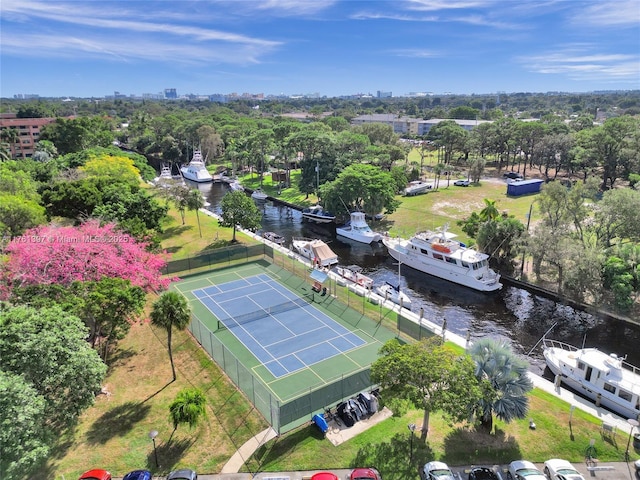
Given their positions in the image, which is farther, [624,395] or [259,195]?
[259,195]

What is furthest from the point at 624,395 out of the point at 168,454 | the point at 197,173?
the point at 197,173

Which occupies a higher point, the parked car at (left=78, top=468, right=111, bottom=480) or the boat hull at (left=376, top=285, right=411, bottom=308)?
the parked car at (left=78, top=468, right=111, bottom=480)

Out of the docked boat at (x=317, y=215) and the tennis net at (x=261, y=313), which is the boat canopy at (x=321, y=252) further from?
the docked boat at (x=317, y=215)

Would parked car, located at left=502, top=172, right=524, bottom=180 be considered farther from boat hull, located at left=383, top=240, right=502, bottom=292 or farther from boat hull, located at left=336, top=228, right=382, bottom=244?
boat hull, located at left=383, top=240, right=502, bottom=292

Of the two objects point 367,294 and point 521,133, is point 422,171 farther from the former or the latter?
point 367,294

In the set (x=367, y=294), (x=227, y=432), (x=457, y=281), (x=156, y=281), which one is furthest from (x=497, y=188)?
(x=227, y=432)

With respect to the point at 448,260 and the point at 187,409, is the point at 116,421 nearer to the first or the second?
the point at 187,409

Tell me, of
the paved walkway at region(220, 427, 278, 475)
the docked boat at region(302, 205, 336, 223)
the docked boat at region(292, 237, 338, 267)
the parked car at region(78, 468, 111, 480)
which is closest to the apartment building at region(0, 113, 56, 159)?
the docked boat at region(302, 205, 336, 223)
